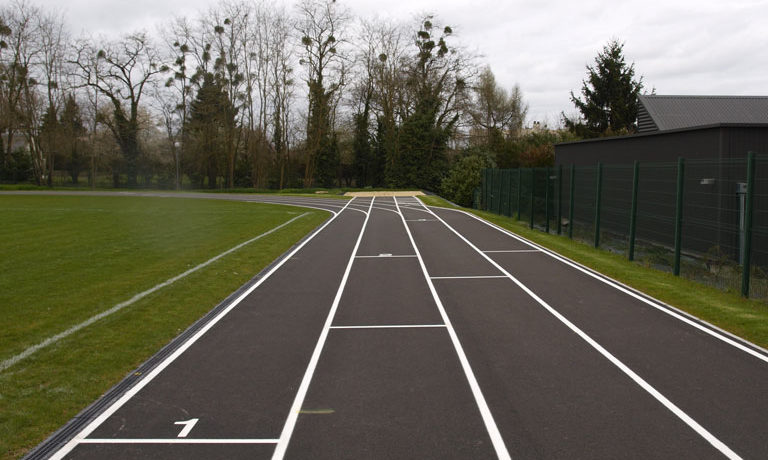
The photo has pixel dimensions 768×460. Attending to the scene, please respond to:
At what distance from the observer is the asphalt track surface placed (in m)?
4.54

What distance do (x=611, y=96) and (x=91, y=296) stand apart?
124ft

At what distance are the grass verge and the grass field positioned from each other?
25.7 ft

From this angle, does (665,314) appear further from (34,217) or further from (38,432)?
(34,217)

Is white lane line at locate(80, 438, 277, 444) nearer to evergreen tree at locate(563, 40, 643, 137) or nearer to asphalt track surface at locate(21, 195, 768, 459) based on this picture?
asphalt track surface at locate(21, 195, 768, 459)

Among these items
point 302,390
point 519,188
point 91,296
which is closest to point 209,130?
point 519,188

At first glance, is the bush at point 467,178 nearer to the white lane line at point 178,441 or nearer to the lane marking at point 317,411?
the lane marking at point 317,411

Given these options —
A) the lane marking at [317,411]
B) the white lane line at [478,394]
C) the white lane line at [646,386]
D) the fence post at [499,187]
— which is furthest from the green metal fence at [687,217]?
the lane marking at [317,411]

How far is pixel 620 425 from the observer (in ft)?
15.8

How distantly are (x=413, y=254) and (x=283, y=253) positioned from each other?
358 centimetres

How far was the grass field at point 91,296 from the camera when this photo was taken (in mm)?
5445

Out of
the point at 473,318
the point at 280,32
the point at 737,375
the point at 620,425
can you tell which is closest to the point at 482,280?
the point at 473,318

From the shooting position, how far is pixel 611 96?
1526 inches

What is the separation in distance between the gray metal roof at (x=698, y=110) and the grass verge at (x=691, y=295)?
11.4 m

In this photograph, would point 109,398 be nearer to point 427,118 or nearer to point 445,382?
point 445,382
